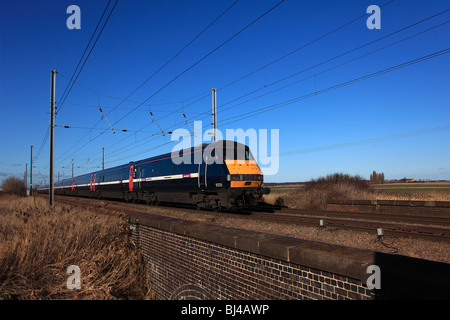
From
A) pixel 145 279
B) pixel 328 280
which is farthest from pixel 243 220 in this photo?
pixel 328 280

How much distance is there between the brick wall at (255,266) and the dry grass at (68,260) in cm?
79

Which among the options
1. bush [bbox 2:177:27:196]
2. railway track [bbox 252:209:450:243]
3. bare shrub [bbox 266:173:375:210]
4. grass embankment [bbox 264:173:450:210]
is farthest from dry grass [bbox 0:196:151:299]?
bush [bbox 2:177:27:196]

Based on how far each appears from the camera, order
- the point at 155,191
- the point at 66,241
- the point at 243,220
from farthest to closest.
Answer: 1. the point at 155,191
2. the point at 243,220
3. the point at 66,241

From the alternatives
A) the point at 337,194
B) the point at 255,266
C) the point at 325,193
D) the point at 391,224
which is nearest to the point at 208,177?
the point at 391,224

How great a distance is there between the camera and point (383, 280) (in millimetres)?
2811

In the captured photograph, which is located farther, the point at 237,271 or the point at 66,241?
the point at 66,241

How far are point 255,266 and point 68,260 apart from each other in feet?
14.0

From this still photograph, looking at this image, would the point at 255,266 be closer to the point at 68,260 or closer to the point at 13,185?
the point at 68,260

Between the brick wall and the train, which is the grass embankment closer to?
the train

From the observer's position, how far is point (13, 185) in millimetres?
58062

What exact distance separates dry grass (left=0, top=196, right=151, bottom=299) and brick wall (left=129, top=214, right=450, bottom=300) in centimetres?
79
